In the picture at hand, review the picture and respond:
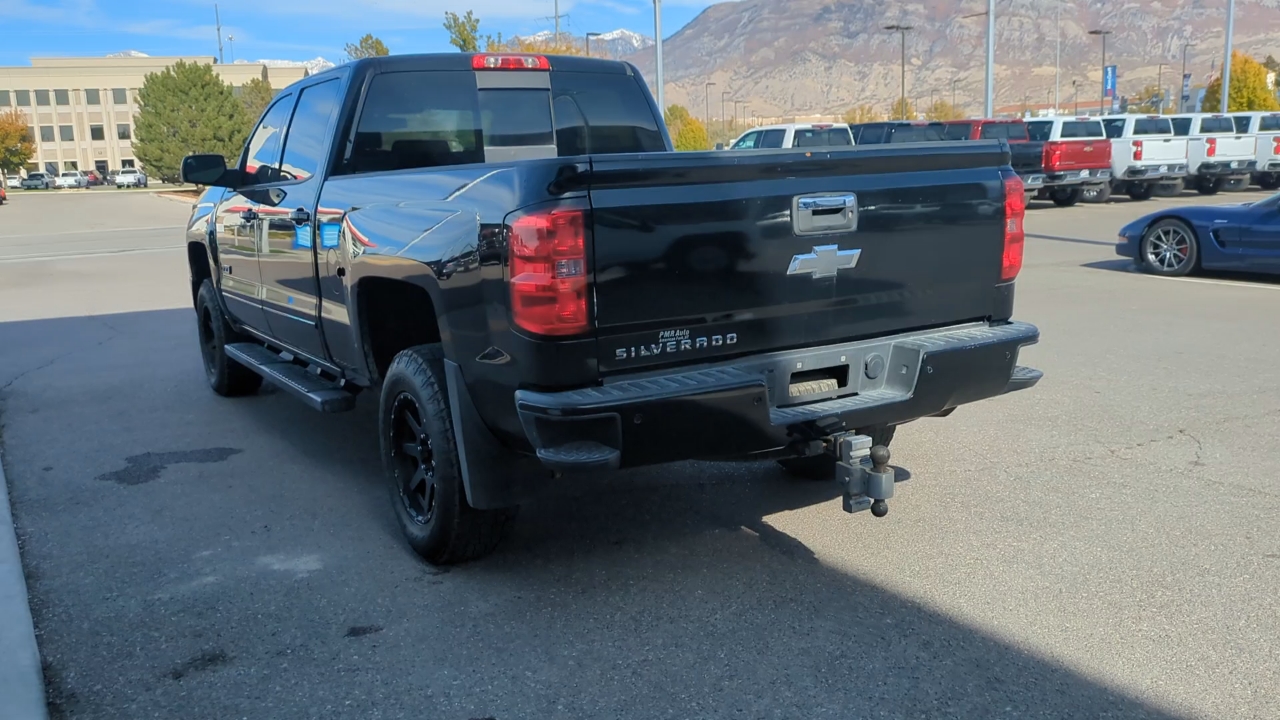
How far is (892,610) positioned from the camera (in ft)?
13.0

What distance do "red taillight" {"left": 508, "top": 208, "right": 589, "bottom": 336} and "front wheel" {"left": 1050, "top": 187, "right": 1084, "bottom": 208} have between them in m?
23.3

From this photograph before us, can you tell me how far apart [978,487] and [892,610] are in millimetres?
1543

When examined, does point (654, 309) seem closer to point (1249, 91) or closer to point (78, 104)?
point (1249, 91)

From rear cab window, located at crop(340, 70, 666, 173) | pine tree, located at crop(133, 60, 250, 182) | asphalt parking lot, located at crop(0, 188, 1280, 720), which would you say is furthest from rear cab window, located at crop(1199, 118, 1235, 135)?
pine tree, located at crop(133, 60, 250, 182)

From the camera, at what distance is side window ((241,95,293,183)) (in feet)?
20.8

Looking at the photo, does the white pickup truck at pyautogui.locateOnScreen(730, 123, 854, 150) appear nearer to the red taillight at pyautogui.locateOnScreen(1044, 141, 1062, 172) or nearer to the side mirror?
the red taillight at pyautogui.locateOnScreen(1044, 141, 1062, 172)

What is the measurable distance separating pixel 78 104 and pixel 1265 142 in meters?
129

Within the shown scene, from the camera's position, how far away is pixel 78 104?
126 m

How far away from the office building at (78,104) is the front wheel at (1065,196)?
4422 inches

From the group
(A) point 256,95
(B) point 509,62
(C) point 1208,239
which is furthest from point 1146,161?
(A) point 256,95

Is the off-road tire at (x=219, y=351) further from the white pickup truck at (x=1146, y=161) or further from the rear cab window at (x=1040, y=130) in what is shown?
the rear cab window at (x=1040, y=130)

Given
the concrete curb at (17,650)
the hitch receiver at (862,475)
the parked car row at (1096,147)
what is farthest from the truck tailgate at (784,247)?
the parked car row at (1096,147)

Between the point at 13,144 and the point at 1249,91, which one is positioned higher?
the point at 13,144

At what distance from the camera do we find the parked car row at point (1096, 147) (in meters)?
23.7
